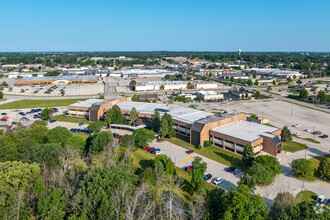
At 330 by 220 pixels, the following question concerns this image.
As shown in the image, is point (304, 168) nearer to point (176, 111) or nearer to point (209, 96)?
point (176, 111)

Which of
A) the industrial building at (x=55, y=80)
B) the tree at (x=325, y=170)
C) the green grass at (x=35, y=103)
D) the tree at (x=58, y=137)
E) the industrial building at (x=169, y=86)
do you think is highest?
the industrial building at (x=55, y=80)

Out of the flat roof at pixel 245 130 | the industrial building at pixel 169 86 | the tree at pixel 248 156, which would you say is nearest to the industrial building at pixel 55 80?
the industrial building at pixel 169 86

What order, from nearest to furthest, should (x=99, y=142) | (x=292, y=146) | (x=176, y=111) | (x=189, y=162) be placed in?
1. (x=99, y=142)
2. (x=189, y=162)
3. (x=292, y=146)
4. (x=176, y=111)

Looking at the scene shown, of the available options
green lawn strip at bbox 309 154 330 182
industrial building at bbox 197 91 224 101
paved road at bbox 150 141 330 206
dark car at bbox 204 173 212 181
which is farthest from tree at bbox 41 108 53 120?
green lawn strip at bbox 309 154 330 182

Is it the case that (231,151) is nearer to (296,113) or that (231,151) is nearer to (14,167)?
(14,167)

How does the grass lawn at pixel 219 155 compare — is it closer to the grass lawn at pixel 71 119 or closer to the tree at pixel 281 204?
the tree at pixel 281 204

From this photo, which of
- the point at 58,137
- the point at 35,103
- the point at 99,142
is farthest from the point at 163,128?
the point at 35,103
